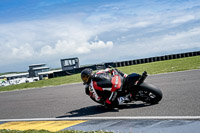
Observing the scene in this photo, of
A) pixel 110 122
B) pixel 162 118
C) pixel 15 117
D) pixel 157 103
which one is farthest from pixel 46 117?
pixel 162 118

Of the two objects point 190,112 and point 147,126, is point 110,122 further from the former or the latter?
point 190,112

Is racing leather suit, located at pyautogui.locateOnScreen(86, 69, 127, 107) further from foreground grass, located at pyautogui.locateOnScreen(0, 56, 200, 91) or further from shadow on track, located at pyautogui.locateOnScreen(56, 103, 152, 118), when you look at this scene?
foreground grass, located at pyautogui.locateOnScreen(0, 56, 200, 91)

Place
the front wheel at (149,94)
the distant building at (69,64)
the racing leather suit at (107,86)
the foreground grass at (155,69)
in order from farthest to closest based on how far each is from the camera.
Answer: the distant building at (69,64) → the foreground grass at (155,69) → the racing leather suit at (107,86) → the front wheel at (149,94)

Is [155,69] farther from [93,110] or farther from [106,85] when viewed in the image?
[106,85]

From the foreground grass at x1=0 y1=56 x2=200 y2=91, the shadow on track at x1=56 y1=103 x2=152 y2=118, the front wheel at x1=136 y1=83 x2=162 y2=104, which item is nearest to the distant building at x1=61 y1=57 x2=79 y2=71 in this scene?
the foreground grass at x1=0 y1=56 x2=200 y2=91

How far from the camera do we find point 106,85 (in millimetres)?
7340

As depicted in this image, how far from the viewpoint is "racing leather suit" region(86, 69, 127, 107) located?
24.0 ft

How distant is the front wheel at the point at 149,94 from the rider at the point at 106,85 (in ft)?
1.15

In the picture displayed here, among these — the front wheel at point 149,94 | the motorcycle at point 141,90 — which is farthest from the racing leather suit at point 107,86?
the front wheel at point 149,94

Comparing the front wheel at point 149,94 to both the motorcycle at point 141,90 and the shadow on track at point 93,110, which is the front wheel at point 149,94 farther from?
the shadow on track at point 93,110

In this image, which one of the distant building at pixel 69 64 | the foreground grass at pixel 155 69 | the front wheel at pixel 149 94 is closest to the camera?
the front wheel at pixel 149 94

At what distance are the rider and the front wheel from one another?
35 cm

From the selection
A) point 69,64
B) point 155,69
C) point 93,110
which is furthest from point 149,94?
point 69,64

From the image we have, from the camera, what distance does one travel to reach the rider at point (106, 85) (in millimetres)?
7305
